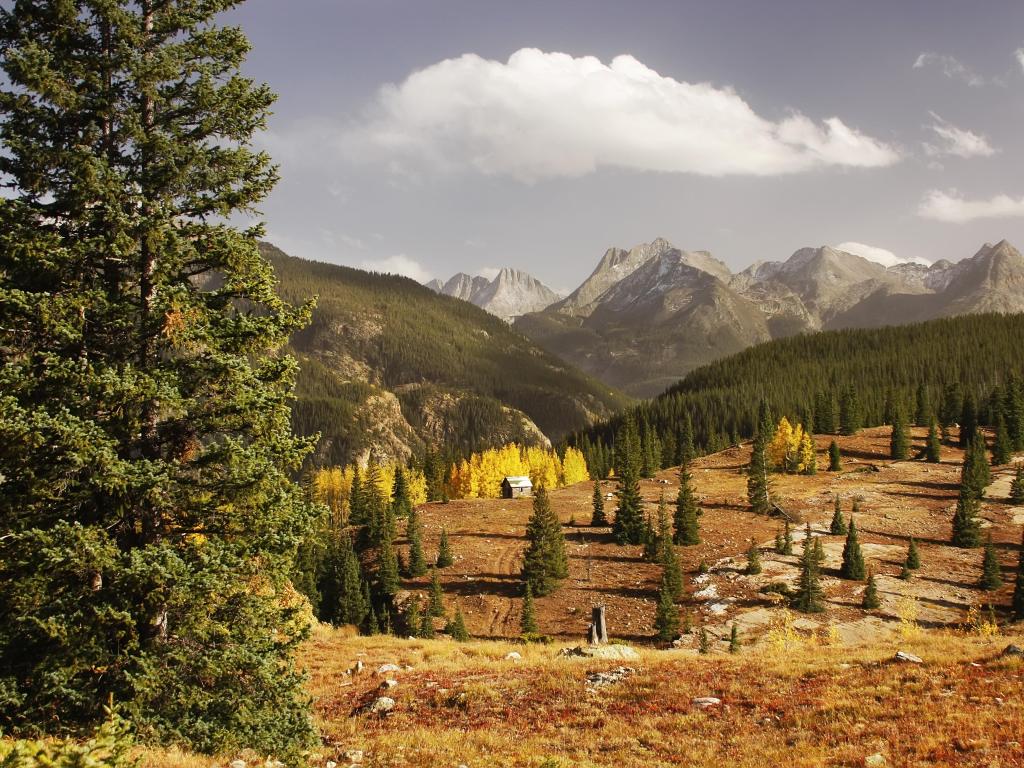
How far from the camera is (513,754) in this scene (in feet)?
41.0

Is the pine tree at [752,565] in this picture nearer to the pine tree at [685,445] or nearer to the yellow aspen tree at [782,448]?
the yellow aspen tree at [782,448]

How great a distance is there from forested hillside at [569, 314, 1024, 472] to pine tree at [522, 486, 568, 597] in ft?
219

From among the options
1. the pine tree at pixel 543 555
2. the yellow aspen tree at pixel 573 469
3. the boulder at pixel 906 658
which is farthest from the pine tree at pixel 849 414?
the boulder at pixel 906 658

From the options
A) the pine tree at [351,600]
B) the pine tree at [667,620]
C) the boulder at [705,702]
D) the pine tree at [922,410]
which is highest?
the pine tree at [922,410]

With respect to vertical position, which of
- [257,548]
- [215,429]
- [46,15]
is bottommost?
[257,548]

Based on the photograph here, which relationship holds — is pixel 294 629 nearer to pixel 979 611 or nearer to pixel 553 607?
pixel 553 607

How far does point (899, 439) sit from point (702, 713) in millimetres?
108616

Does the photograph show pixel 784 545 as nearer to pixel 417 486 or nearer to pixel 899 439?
pixel 899 439

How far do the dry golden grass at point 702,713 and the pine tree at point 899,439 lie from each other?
97182 mm

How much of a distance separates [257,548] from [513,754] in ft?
21.4

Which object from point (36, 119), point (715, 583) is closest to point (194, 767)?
point (36, 119)

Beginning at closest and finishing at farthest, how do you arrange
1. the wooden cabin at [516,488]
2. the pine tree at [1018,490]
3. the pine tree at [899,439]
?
the pine tree at [1018,490] < the pine tree at [899,439] < the wooden cabin at [516,488]

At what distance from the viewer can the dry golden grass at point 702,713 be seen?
39.8 feet

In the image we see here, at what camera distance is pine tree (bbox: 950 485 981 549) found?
2479 inches
